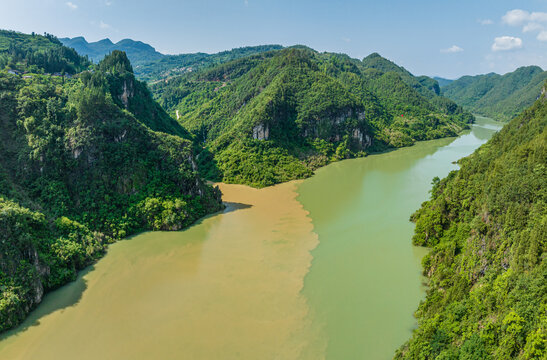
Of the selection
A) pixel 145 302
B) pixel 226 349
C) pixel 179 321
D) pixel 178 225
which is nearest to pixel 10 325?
pixel 145 302

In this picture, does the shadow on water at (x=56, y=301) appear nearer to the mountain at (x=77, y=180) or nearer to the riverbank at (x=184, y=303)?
the riverbank at (x=184, y=303)

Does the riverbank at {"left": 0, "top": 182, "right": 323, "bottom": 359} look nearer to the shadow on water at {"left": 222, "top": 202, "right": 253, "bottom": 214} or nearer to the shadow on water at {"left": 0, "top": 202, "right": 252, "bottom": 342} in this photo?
the shadow on water at {"left": 0, "top": 202, "right": 252, "bottom": 342}

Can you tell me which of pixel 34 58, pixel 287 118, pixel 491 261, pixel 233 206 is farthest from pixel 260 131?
pixel 491 261

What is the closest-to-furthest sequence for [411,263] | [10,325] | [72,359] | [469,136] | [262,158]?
[72,359] → [10,325] → [411,263] → [262,158] → [469,136]

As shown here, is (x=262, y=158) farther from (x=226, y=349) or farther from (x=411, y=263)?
(x=226, y=349)

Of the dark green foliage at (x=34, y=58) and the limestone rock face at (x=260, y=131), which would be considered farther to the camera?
the limestone rock face at (x=260, y=131)

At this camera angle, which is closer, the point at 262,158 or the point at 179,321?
the point at 179,321

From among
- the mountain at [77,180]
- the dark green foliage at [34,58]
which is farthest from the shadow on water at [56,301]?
the dark green foliage at [34,58]
